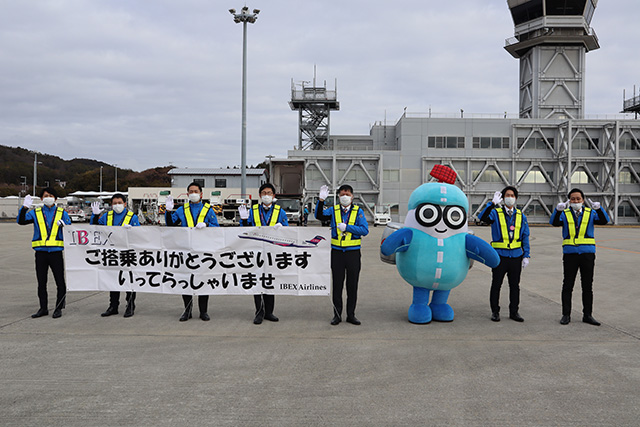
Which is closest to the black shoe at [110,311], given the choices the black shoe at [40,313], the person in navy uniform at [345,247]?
the black shoe at [40,313]

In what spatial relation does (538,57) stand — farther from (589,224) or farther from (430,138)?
(589,224)

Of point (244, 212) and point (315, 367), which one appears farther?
point (244, 212)

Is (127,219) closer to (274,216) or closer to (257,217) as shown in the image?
(257,217)

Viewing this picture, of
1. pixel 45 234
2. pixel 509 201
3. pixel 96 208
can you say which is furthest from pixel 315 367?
pixel 96 208

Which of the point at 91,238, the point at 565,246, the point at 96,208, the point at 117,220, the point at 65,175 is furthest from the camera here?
the point at 65,175

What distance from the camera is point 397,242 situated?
6.38 meters

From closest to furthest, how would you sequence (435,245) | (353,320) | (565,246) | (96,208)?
(435,245) → (353,320) → (565,246) → (96,208)

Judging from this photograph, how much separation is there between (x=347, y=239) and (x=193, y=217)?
98.7 inches

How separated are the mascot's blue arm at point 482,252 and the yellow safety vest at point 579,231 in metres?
1.38

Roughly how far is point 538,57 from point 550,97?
437 centimetres

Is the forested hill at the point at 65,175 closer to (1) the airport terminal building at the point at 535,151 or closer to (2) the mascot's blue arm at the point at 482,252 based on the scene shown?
(1) the airport terminal building at the point at 535,151

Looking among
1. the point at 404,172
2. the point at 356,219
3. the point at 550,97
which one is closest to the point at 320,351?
the point at 356,219

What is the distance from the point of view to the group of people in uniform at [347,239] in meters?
6.62

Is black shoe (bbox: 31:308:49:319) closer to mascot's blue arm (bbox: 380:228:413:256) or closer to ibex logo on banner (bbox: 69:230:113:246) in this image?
ibex logo on banner (bbox: 69:230:113:246)
